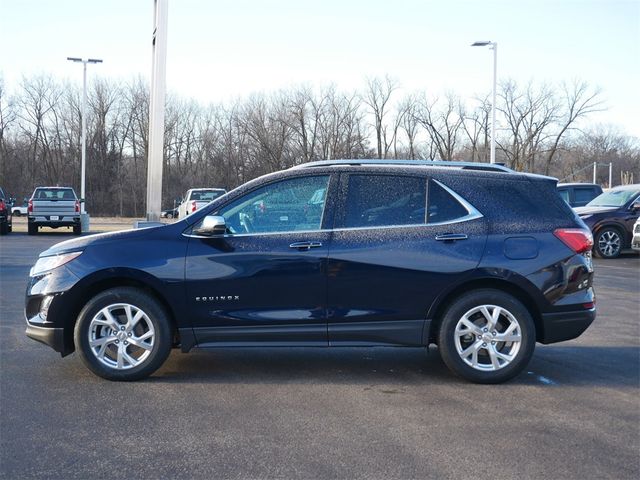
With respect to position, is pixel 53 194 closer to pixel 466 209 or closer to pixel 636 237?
pixel 636 237

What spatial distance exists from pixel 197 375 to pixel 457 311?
2.22 m

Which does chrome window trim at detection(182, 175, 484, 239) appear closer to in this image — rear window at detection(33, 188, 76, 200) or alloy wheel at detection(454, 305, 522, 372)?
alloy wheel at detection(454, 305, 522, 372)

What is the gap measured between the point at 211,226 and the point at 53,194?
2320 centimetres

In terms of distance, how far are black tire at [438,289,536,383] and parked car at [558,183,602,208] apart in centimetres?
1672

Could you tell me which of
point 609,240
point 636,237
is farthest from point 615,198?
point 636,237

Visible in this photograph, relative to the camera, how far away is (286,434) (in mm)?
4336

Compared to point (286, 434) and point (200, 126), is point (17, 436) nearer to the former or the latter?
point (286, 434)

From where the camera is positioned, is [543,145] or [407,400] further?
[543,145]

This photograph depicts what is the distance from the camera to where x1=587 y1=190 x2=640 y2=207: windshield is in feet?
57.3

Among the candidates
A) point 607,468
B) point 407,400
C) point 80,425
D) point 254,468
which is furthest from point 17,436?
point 607,468

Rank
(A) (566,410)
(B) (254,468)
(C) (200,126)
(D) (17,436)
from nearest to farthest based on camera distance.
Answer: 1. (B) (254,468)
2. (D) (17,436)
3. (A) (566,410)
4. (C) (200,126)

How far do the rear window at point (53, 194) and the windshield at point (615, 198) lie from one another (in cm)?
1870

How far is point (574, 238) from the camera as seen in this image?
5625 mm

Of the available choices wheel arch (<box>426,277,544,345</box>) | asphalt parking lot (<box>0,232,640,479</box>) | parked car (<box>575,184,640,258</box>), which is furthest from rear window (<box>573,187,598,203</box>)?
wheel arch (<box>426,277,544,345</box>)
